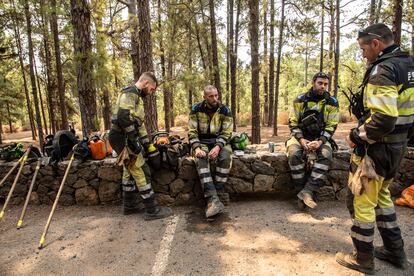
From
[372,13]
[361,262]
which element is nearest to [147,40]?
[361,262]

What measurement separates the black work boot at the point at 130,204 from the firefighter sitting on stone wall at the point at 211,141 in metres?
1.11

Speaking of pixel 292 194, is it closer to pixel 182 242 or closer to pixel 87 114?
pixel 182 242

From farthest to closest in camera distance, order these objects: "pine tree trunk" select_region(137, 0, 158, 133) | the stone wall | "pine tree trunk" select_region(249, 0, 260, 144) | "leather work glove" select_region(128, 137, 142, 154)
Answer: "pine tree trunk" select_region(249, 0, 260, 144) < "pine tree trunk" select_region(137, 0, 158, 133) < the stone wall < "leather work glove" select_region(128, 137, 142, 154)

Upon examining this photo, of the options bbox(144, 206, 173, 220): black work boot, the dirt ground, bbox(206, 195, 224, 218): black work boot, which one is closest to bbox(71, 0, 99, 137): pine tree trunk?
the dirt ground

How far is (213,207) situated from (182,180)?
95 cm

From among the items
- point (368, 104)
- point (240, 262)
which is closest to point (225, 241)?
point (240, 262)

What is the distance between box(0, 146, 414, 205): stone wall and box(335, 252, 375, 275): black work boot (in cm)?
197

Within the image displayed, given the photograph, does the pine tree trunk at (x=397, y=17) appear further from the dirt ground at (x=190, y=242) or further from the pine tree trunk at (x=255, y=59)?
the dirt ground at (x=190, y=242)

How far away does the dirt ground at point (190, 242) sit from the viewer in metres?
3.14

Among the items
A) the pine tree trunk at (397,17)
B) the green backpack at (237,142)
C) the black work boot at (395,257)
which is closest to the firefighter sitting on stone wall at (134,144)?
the green backpack at (237,142)

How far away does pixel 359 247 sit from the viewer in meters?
2.90

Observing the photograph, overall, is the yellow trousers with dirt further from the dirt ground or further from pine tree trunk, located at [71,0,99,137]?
pine tree trunk, located at [71,0,99,137]

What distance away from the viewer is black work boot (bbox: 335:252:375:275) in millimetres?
2875

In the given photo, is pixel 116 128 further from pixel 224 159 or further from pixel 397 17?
pixel 397 17
